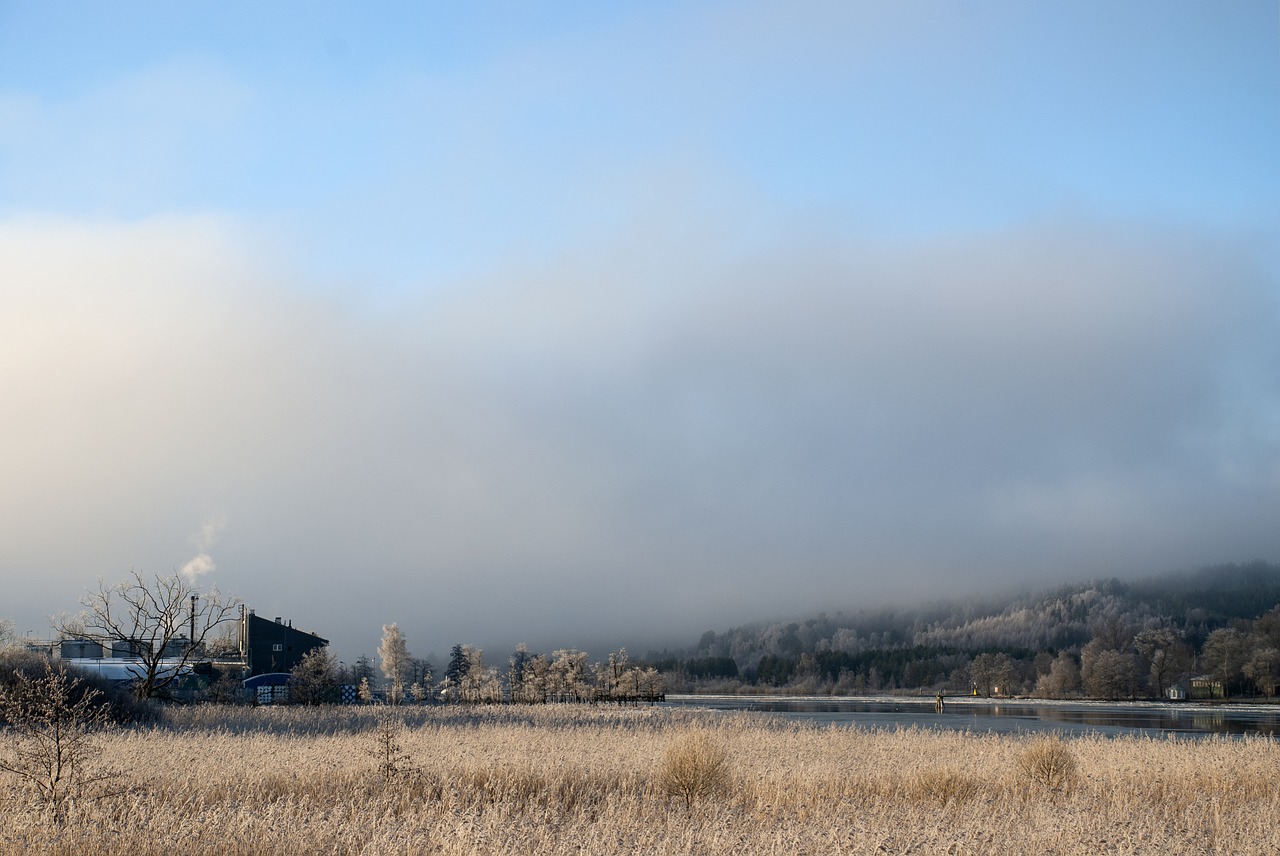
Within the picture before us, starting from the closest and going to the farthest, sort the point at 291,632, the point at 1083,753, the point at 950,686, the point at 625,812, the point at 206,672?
the point at 625,812 < the point at 1083,753 < the point at 206,672 < the point at 291,632 < the point at 950,686

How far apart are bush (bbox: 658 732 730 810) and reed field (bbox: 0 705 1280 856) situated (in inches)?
1.7

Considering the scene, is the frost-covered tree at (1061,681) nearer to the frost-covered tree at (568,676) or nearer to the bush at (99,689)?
the frost-covered tree at (568,676)

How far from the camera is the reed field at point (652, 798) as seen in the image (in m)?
12.0

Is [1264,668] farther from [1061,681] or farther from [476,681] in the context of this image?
[476,681]

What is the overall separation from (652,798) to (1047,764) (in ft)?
31.3

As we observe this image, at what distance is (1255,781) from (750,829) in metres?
13.0

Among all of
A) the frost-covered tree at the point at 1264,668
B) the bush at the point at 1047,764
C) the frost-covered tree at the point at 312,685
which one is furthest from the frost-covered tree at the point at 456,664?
the bush at the point at 1047,764

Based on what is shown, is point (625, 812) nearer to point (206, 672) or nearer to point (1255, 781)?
point (1255, 781)

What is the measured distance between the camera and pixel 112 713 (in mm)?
35062

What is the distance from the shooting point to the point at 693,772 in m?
18.0

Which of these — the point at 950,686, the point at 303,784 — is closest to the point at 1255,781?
the point at 303,784

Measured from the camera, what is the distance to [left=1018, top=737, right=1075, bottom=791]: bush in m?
19.9

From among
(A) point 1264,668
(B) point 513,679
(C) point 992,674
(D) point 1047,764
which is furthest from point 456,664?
(D) point 1047,764

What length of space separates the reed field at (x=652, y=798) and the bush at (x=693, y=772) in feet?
0.14
